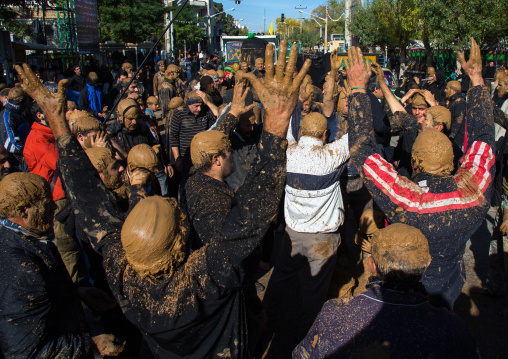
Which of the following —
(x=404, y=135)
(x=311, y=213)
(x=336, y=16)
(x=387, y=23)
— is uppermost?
(x=336, y=16)

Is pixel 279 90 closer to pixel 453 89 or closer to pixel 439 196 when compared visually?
pixel 439 196

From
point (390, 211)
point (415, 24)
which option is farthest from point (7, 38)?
point (415, 24)

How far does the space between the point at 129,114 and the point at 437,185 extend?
381 cm

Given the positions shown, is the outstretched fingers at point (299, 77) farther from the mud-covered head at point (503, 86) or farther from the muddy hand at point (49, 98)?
the mud-covered head at point (503, 86)

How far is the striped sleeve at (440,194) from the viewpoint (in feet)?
8.23

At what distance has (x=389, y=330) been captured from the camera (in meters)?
1.71

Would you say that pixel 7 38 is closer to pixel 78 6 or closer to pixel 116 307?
pixel 78 6

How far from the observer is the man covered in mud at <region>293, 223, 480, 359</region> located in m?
1.67

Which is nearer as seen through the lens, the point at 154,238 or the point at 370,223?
the point at 154,238

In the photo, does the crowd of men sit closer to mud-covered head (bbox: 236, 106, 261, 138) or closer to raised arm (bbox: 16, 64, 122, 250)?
raised arm (bbox: 16, 64, 122, 250)

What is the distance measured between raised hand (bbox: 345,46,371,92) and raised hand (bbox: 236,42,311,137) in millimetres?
1349

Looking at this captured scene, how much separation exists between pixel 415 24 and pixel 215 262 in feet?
98.6

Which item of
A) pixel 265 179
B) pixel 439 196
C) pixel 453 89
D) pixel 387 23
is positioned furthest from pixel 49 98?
pixel 387 23

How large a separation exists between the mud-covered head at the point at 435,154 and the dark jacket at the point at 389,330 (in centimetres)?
120
